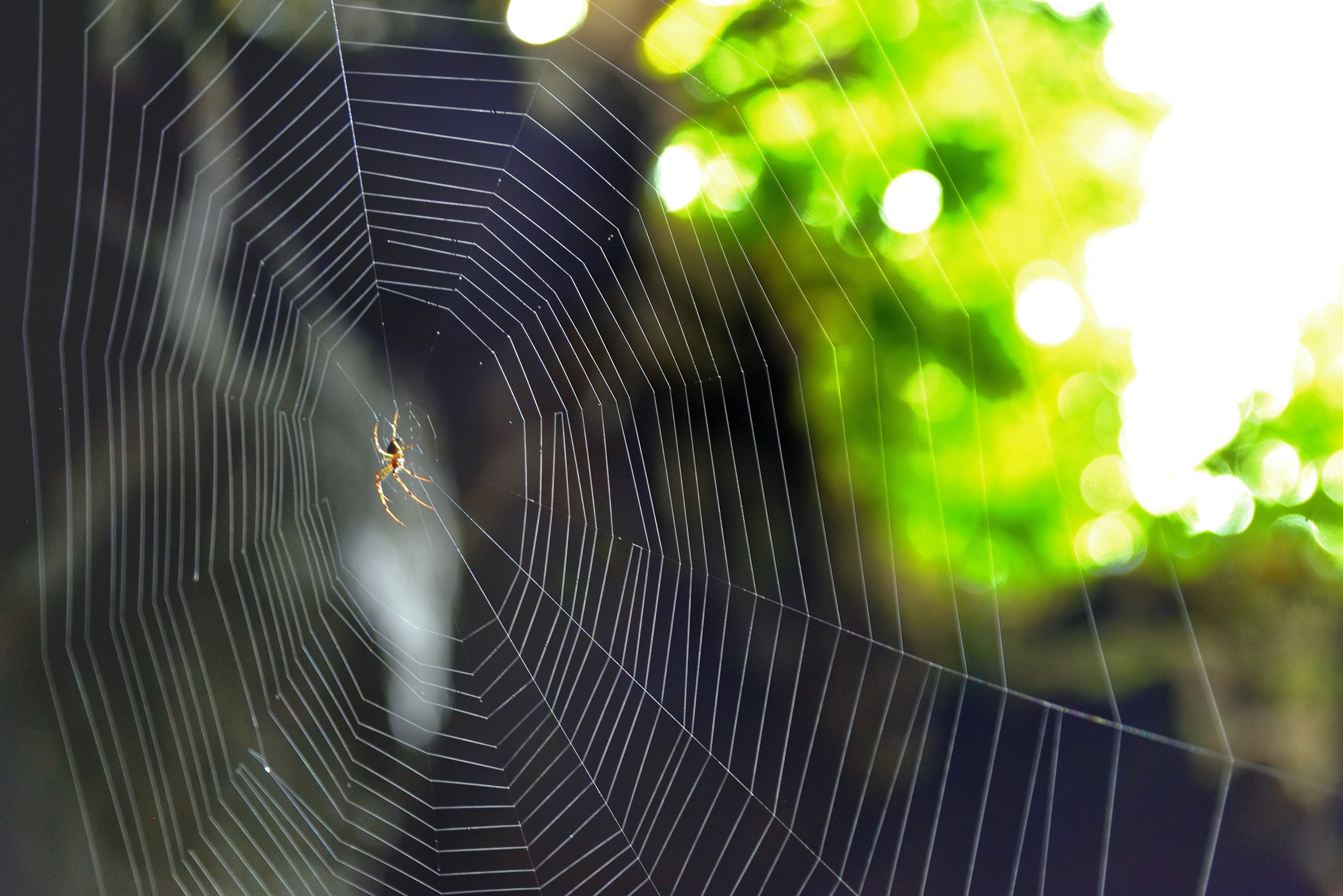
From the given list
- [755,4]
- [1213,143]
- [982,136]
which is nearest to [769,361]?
[982,136]

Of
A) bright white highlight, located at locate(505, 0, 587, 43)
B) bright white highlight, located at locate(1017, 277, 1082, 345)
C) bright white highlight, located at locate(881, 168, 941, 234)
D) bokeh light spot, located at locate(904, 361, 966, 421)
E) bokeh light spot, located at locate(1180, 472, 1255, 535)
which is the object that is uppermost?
bright white highlight, located at locate(505, 0, 587, 43)

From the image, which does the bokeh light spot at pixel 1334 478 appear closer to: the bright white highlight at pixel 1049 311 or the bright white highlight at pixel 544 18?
the bright white highlight at pixel 1049 311

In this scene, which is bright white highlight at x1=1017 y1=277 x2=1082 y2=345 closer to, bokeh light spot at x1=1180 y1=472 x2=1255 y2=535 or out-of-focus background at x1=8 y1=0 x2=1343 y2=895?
out-of-focus background at x1=8 y1=0 x2=1343 y2=895

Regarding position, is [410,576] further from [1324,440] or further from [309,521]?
[1324,440]

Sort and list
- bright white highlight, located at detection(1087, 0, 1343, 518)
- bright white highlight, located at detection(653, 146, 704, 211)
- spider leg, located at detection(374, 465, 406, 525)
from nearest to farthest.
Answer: bright white highlight, located at detection(1087, 0, 1343, 518) → bright white highlight, located at detection(653, 146, 704, 211) → spider leg, located at detection(374, 465, 406, 525)

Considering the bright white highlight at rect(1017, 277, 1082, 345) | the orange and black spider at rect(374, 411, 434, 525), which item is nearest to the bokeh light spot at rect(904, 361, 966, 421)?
the bright white highlight at rect(1017, 277, 1082, 345)

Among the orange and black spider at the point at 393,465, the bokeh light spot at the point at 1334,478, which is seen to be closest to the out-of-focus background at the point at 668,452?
the bokeh light spot at the point at 1334,478

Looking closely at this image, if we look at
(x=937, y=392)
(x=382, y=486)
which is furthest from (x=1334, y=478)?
(x=382, y=486)
